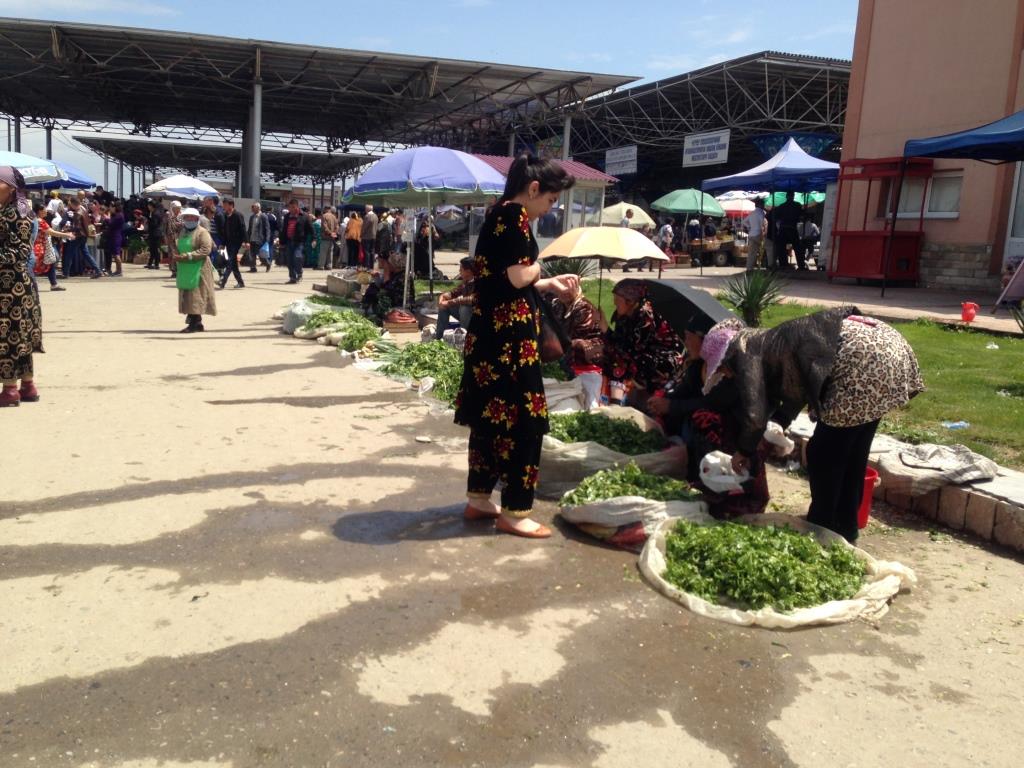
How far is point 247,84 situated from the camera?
27266 millimetres

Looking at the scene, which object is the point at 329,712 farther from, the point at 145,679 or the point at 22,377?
the point at 22,377

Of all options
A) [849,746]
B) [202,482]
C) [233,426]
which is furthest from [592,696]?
[233,426]

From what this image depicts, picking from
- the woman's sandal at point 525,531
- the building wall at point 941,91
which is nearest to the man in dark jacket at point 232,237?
the building wall at point 941,91

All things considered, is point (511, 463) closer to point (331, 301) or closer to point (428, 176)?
point (428, 176)

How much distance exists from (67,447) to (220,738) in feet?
12.5

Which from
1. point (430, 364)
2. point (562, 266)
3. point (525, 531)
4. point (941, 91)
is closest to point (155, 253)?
point (562, 266)

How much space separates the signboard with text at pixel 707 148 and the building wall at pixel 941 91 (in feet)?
25.0

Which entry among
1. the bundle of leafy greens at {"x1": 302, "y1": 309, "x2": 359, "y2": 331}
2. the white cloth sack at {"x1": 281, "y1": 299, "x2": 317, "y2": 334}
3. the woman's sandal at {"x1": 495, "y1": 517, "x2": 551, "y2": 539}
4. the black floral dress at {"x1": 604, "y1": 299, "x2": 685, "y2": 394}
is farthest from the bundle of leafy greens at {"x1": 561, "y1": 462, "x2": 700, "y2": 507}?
the white cloth sack at {"x1": 281, "y1": 299, "x2": 317, "y2": 334}

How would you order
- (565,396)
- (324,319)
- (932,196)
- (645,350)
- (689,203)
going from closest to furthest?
1. (645,350)
2. (565,396)
3. (324,319)
4. (932,196)
5. (689,203)

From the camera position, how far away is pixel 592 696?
9.66ft

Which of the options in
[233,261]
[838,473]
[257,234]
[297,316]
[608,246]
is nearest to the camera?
[838,473]

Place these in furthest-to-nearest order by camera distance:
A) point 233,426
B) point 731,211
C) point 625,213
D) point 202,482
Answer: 1. point 731,211
2. point 625,213
3. point 233,426
4. point 202,482

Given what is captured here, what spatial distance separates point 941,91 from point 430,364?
520 inches

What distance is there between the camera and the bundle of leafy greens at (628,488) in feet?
14.4
